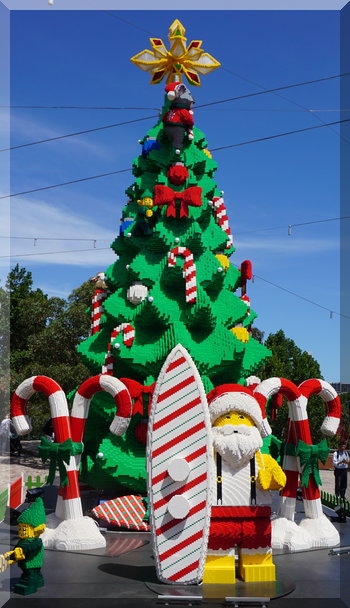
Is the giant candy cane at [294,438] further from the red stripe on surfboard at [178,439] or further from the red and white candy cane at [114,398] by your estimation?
the red stripe on surfboard at [178,439]

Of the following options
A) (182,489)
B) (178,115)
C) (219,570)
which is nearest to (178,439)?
(182,489)

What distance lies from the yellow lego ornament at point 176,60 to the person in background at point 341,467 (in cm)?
842

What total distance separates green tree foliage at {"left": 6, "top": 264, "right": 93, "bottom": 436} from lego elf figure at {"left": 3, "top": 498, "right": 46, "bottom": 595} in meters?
13.0

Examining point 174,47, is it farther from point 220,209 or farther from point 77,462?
point 77,462

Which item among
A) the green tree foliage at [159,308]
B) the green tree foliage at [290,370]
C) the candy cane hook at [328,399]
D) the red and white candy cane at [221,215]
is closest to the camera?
the candy cane hook at [328,399]

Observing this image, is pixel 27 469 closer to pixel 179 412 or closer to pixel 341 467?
pixel 341 467

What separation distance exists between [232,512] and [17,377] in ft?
49.1

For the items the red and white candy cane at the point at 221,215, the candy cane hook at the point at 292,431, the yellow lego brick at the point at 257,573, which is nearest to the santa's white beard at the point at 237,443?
the yellow lego brick at the point at 257,573

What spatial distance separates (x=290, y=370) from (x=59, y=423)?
16652mm

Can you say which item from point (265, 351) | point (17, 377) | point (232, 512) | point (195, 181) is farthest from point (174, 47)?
point (17, 377)

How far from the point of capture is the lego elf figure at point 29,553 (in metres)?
7.19

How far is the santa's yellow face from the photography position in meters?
7.86

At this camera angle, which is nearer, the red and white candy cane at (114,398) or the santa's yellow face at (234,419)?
the santa's yellow face at (234,419)

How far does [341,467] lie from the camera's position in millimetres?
13328
